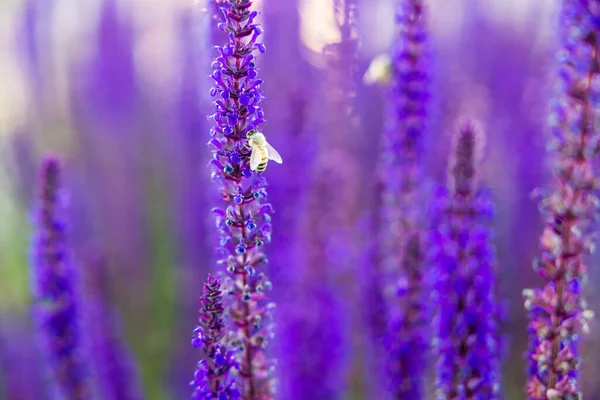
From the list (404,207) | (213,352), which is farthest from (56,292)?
(404,207)

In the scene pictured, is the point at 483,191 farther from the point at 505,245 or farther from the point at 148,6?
the point at 148,6

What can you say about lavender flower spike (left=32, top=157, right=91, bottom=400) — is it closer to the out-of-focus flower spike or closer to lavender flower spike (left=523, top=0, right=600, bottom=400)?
the out-of-focus flower spike

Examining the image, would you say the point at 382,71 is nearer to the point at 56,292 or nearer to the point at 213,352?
the point at 56,292

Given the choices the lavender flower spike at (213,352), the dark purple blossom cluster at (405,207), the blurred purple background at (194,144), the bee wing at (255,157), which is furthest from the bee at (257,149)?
the dark purple blossom cluster at (405,207)

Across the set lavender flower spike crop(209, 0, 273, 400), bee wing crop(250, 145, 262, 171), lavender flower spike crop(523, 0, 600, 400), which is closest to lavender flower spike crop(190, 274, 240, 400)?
lavender flower spike crop(209, 0, 273, 400)

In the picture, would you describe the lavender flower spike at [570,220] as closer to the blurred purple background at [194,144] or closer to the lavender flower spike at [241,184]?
the lavender flower spike at [241,184]

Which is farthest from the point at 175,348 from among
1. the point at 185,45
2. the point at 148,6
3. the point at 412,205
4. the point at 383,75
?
the point at 148,6
